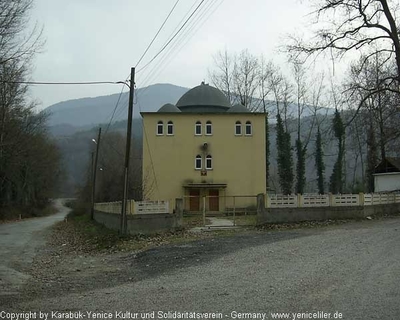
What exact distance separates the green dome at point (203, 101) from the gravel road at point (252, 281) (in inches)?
1302

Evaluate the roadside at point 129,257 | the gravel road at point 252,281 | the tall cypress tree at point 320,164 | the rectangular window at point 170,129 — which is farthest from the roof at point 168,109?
the gravel road at point 252,281

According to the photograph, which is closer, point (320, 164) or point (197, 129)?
point (197, 129)

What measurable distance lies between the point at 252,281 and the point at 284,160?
153ft

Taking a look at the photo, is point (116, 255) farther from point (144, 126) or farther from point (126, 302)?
point (144, 126)

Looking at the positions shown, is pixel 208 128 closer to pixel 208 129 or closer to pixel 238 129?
pixel 208 129

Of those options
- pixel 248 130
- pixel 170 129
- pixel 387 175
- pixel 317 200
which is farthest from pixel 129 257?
pixel 387 175

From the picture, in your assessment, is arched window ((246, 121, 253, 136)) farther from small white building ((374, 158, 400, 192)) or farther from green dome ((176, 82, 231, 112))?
small white building ((374, 158, 400, 192))

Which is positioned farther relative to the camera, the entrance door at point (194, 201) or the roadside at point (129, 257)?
the entrance door at point (194, 201)

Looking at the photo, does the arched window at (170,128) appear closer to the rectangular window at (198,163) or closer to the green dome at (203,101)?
the rectangular window at (198,163)

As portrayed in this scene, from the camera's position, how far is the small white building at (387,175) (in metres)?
47.2

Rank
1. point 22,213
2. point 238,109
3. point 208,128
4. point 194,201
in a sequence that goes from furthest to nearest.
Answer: point 22,213, point 238,109, point 208,128, point 194,201

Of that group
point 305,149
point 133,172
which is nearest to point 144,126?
point 133,172

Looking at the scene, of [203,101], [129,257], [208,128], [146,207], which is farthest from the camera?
[203,101]

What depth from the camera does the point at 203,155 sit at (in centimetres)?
4709
